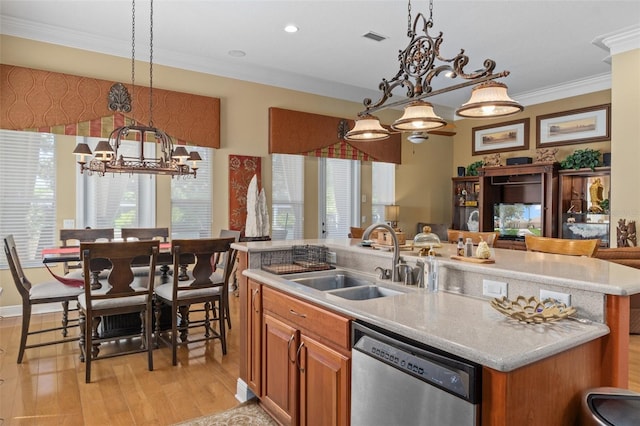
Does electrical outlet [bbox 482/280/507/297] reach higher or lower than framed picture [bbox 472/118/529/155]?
lower

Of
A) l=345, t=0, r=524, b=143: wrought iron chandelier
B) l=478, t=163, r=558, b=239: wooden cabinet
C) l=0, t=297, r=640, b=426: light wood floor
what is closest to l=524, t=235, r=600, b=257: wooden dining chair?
l=0, t=297, r=640, b=426: light wood floor

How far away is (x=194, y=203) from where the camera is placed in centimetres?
553

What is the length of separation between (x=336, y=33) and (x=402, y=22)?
76 centimetres

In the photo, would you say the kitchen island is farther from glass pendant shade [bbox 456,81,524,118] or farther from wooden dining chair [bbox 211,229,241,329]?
wooden dining chair [bbox 211,229,241,329]

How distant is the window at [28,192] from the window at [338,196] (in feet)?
12.4

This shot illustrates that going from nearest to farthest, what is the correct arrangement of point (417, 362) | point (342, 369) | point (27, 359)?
1. point (417, 362)
2. point (342, 369)
3. point (27, 359)

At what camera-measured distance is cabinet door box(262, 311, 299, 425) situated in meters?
2.10

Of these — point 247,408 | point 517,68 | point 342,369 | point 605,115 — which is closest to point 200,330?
point 247,408

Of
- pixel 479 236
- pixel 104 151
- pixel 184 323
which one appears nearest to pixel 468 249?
pixel 479 236

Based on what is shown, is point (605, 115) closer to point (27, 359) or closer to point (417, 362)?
point (417, 362)

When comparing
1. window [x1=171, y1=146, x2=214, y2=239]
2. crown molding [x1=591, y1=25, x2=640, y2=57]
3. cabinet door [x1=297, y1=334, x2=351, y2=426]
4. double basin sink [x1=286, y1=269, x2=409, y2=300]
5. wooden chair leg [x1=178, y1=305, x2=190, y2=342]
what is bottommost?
wooden chair leg [x1=178, y1=305, x2=190, y2=342]

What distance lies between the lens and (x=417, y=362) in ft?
4.51

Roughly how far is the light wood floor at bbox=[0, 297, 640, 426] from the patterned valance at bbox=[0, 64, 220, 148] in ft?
7.82

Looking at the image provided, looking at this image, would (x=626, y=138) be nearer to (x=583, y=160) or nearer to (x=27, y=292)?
(x=583, y=160)
